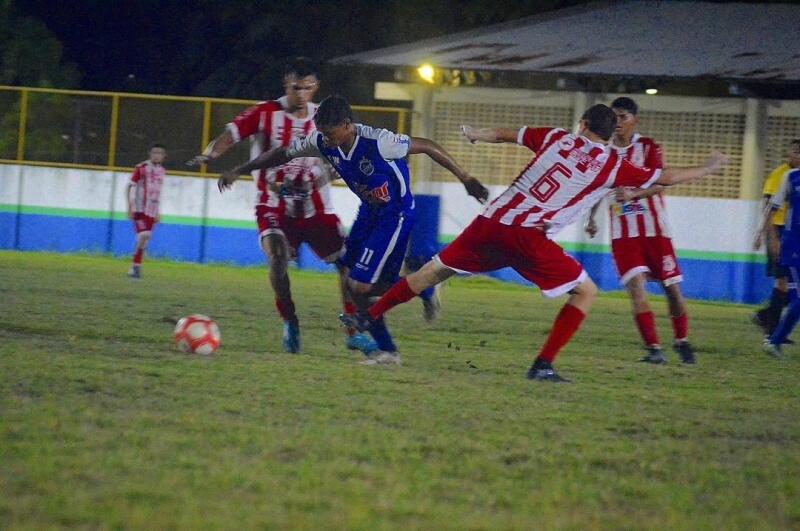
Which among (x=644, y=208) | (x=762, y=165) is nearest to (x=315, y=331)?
(x=644, y=208)

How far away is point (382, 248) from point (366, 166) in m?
0.53

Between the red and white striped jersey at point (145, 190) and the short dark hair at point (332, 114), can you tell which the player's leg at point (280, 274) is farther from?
the red and white striped jersey at point (145, 190)

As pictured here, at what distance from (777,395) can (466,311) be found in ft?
22.0

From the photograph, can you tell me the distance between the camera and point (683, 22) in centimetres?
2431

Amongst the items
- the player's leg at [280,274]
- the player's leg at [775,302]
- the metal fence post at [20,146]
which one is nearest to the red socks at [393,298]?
the player's leg at [280,274]

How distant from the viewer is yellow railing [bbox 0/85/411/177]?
938 inches

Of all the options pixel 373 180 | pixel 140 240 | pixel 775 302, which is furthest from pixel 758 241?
pixel 140 240

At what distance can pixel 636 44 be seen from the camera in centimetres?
2306

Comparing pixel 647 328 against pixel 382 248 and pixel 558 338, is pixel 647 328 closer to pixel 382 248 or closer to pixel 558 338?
pixel 558 338

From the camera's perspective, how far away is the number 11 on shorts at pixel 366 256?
8.28 m

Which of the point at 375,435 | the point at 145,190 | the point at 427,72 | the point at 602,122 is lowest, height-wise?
the point at 375,435

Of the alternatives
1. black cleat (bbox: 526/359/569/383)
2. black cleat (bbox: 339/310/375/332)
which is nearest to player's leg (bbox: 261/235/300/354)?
black cleat (bbox: 339/310/375/332)

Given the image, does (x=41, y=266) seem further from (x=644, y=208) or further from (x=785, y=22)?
(x=785, y=22)

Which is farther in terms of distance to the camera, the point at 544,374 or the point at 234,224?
the point at 234,224
